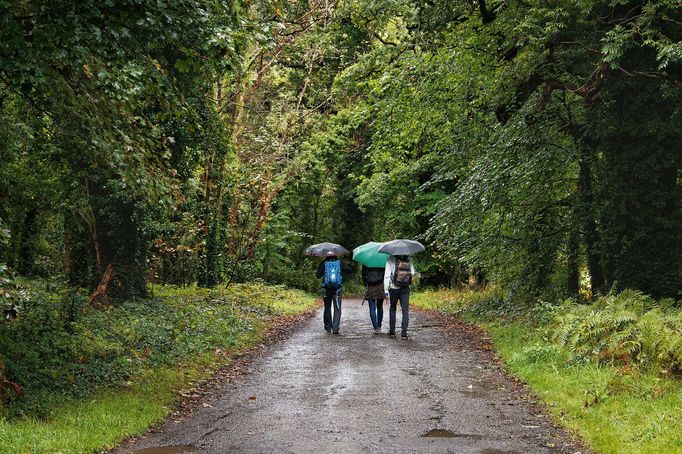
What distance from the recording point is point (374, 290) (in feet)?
54.1

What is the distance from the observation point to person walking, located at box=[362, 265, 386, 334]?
16.4 metres

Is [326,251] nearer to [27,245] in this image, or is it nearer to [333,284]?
[333,284]

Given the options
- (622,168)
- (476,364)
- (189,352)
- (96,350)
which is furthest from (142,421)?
(622,168)

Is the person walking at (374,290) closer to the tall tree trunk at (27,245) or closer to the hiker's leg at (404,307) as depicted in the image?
the hiker's leg at (404,307)

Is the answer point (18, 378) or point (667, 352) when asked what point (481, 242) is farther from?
point (18, 378)

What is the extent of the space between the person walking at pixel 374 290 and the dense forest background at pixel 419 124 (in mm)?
1994

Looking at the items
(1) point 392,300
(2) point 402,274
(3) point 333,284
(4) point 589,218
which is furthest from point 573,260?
(3) point 333,284

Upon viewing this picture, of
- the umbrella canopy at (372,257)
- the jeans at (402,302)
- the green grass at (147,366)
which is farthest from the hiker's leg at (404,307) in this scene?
the green grass at (147,366)

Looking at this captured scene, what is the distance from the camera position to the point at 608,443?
6.57 m

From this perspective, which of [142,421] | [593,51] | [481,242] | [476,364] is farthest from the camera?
[481,242]

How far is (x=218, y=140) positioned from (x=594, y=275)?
968 cm

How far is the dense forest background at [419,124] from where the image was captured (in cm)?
812

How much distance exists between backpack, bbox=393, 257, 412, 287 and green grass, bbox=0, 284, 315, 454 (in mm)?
3320

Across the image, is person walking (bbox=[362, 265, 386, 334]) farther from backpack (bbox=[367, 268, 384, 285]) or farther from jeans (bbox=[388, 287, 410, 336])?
jeans (bbox=[388, 287, 410, 336])
